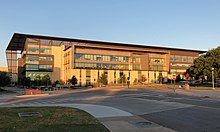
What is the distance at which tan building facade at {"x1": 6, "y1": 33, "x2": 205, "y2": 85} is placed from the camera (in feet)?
343

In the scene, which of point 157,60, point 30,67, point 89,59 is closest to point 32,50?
point 30,67

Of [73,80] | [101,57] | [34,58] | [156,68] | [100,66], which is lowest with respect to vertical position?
[73,80]

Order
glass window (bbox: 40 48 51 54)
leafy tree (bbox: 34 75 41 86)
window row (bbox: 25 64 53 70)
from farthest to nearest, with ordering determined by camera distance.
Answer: glass window (bbox: 40 48 51 54) < window row (bbox: 25 64 53 70) < leafy tree (bbox: 34 75 41 86)

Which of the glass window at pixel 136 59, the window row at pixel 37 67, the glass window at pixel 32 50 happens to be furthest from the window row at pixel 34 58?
the glass window at pixel 136 59

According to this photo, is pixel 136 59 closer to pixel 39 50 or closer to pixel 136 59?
pixel 136 59

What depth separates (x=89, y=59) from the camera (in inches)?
4215

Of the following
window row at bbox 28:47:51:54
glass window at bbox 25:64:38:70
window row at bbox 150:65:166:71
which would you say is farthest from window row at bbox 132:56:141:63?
glass window at bbox 25:64:38:70

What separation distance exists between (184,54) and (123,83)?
4644 centimetres

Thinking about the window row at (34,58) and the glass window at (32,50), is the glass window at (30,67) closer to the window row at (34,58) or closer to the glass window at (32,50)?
the window row at (34,58)

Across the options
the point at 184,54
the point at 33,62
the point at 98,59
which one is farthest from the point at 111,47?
the point at 184,54

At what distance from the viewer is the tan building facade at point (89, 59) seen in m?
105

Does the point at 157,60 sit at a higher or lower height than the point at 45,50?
lower

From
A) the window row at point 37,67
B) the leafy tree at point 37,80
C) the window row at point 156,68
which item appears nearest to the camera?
the leafy tree at point 37,80

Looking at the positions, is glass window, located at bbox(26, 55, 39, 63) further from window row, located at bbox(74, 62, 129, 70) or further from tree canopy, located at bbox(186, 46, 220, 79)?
tree canopy, located at bbox(186, 46, 220, 79)
